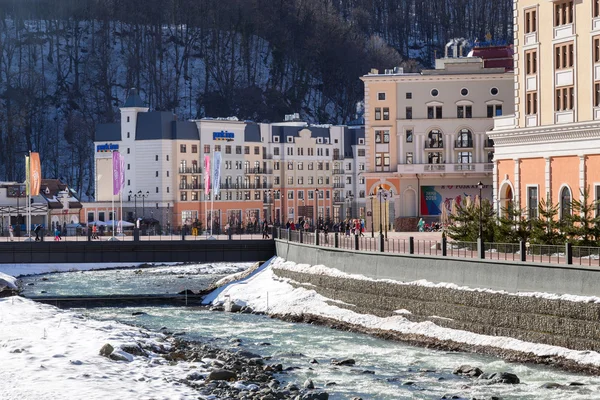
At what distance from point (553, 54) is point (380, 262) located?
576 inches

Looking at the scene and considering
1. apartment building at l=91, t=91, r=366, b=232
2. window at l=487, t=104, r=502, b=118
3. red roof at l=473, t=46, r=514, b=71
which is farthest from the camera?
apartment building at l=91, t=91, r=366, b=232

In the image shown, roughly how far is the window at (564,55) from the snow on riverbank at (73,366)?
24.8 meters

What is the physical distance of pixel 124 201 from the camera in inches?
5064

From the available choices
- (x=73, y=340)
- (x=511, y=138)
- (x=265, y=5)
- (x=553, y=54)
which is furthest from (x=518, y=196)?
(x=265, y=5)

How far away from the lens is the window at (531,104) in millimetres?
66688

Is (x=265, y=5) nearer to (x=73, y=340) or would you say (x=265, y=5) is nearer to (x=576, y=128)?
(x=576, y=128)

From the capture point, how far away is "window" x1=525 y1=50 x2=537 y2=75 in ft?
218

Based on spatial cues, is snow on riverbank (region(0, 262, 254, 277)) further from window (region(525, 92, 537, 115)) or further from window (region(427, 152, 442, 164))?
window (region(525, 92, 537, 115))

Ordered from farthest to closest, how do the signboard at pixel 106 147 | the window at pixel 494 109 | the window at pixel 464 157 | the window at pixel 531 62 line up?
1. the signboard at pixel 106 147
2. the window at pixel 464 157
3. the window at pixel 494 109
4. the window at pixel 531 62

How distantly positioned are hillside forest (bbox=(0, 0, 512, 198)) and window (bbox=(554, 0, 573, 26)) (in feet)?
336

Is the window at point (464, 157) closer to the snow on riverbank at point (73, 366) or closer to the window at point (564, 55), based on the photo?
the window at point (564, 55)

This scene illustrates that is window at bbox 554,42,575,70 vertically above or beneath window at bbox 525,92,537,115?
above

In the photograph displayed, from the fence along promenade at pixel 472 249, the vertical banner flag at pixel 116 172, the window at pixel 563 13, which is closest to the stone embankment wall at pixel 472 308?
the fence along promenade at pixel 472 249

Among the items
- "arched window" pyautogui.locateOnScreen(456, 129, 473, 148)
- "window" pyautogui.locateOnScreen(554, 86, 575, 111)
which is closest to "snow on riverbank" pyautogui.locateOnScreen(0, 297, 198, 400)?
"window" pyautogui.locateOnScreen(554, 86, 575, 111)
